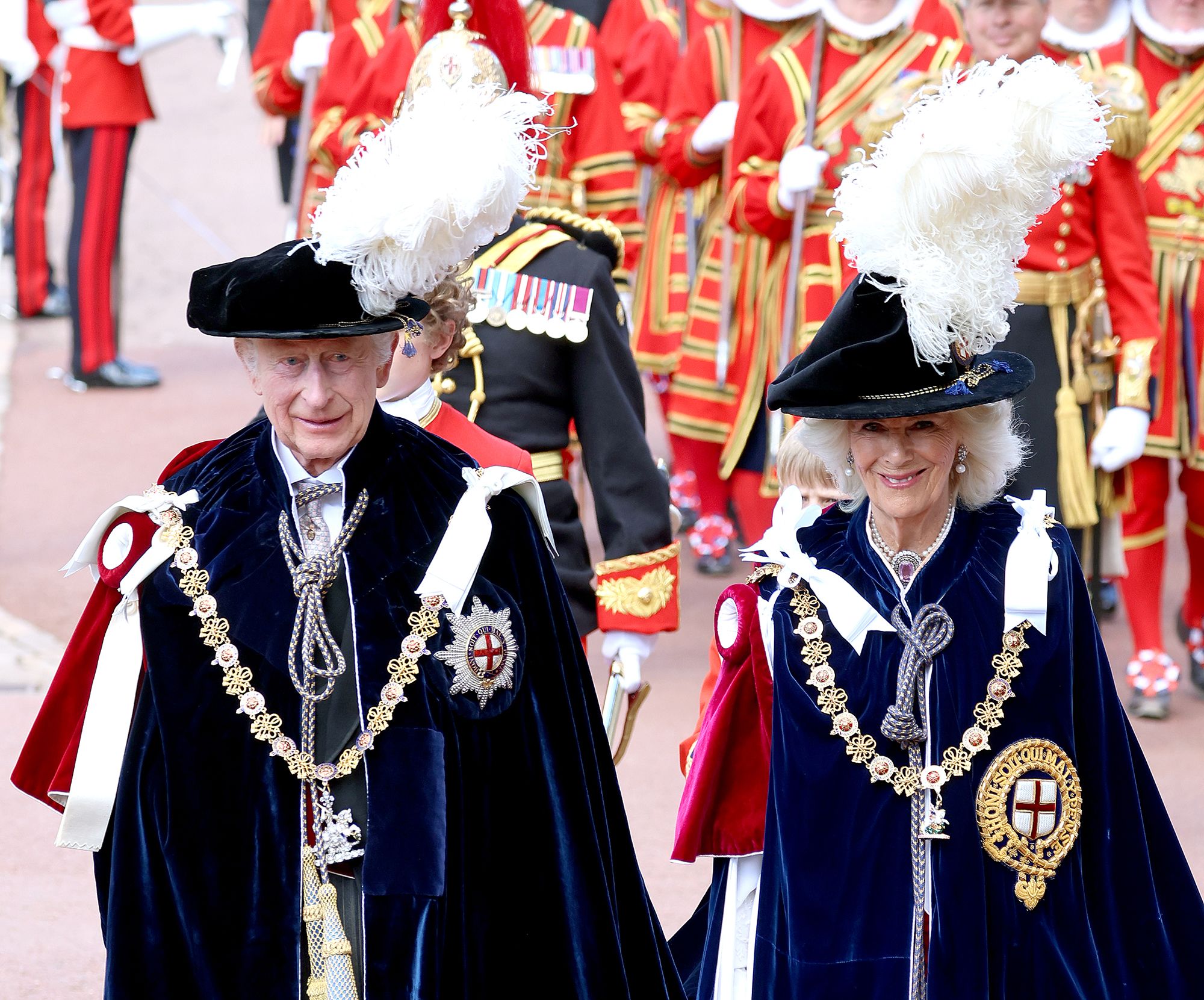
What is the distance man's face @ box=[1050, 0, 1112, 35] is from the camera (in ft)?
20.9

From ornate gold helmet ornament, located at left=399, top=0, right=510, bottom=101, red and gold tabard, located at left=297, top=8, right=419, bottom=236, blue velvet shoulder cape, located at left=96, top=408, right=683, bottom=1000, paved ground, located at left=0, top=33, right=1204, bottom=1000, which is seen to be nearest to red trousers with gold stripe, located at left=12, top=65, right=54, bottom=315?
paved ground, located at left=0, top=33, right=1204, bottom=1000

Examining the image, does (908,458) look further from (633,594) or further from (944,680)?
(633,594)

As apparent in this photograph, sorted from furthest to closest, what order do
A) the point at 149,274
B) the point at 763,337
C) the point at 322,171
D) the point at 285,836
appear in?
the point at 149,274, the point at 322,171, the point at 763,337, the point at 285,836

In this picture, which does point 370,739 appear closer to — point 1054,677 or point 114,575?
point 114,575

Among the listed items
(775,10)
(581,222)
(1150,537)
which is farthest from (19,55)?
(581,222)

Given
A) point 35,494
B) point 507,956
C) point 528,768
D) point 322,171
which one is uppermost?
point 322,171

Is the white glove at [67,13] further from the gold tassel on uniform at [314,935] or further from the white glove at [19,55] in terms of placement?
the gold tassel on uniform at [314,935]

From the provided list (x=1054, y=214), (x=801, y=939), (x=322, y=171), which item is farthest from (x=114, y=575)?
(x=322, y=171)

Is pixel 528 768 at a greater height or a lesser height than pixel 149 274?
lesser

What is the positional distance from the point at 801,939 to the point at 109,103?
26.2 ft

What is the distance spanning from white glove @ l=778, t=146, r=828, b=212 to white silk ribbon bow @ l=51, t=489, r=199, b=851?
3484 mm

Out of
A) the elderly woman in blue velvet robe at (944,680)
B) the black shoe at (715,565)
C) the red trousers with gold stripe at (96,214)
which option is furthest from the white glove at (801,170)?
the red trousers with gold stripe at (96,214)

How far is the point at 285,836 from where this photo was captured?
10.1ft

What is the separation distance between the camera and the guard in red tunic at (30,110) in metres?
11.1
